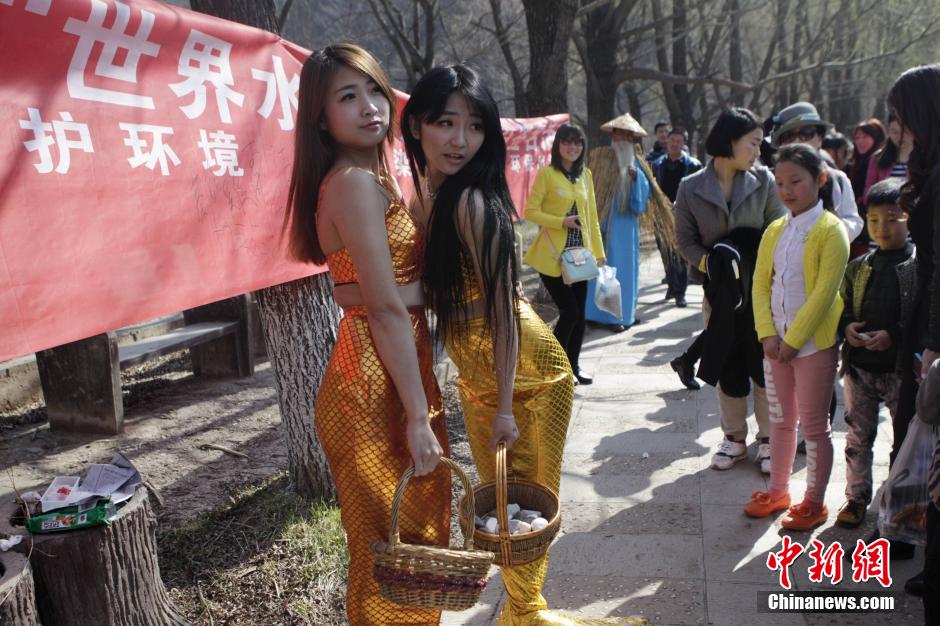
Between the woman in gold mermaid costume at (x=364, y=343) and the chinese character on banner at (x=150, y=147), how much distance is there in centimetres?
81

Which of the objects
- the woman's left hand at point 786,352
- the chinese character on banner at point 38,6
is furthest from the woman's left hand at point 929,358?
the chinese character on banner at point 38,6

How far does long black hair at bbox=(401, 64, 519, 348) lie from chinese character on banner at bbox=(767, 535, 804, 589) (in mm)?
1682

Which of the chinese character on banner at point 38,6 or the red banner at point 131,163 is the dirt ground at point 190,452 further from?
the chinese character on banner at point 38,6

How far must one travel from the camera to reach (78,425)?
16.2 feet

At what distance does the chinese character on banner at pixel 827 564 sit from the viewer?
2873 millimetres

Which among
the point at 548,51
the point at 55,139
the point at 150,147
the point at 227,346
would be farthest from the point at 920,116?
the point at 548,51

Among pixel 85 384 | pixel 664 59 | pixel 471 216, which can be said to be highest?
pixel 664 59

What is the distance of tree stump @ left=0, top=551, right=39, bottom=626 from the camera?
2.04 metres

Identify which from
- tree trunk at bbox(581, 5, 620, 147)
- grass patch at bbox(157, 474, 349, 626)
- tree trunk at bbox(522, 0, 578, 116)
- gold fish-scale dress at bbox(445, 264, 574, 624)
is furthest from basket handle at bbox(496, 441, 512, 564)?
tree trunk at bbox(581, 5, 620, 147)

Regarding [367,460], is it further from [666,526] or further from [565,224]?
[565,224]

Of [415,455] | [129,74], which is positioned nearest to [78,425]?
[129,74]

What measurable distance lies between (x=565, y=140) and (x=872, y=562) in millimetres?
3644

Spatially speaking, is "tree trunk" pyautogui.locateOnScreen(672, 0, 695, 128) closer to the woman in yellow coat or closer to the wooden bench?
the woman in yellow coat

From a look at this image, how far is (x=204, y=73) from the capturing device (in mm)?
2869
